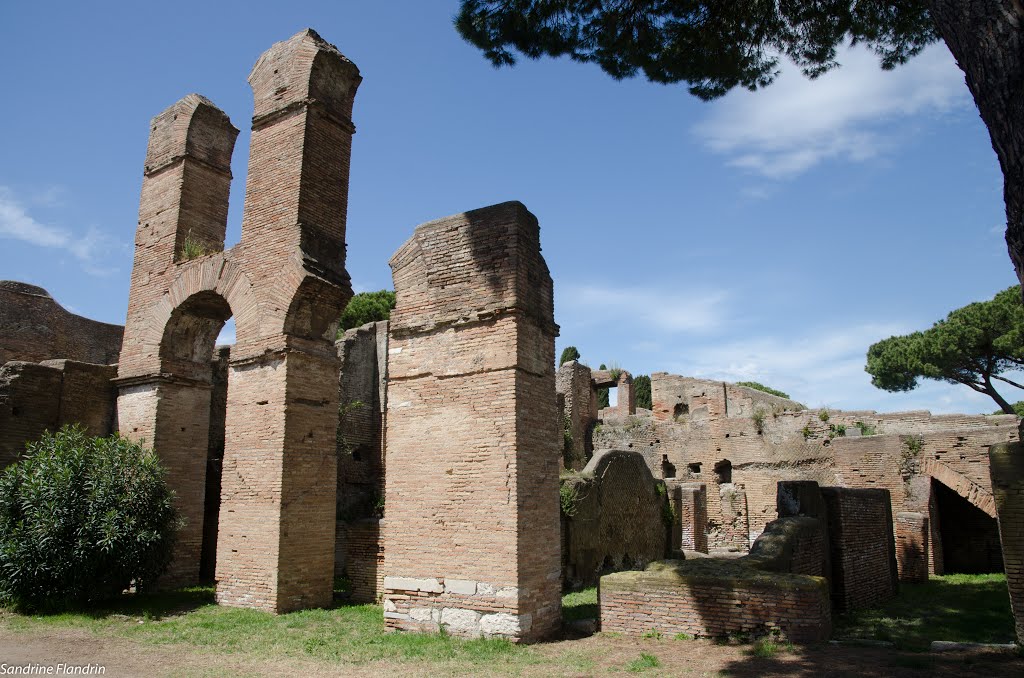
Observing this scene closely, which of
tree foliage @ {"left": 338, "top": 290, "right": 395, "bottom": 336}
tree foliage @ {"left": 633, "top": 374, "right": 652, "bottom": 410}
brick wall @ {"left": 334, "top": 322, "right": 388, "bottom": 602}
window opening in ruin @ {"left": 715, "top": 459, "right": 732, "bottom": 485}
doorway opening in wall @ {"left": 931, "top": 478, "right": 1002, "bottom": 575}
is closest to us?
brick wall @ {"left": 334, "top": 322, "right": 388, "bottom": 602}

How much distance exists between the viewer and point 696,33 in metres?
9.62

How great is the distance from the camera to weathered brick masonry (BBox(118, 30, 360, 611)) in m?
9.23

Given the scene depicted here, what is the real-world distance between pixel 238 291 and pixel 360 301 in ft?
59.7

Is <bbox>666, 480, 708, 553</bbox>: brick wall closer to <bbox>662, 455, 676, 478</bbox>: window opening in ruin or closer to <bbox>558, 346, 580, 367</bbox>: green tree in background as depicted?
<bbox>662, 455, 676, 478</bbox>: window opening in ruin

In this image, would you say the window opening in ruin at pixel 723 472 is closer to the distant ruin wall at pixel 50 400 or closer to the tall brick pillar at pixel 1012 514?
the tall brick pillar at pixel 1012 514

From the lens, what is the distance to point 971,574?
550 inches

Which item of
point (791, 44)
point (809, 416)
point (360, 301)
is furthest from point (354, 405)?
point (360, 301)

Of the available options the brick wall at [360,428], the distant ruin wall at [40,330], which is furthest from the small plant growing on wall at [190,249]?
the distant ruin wall at [40,330]

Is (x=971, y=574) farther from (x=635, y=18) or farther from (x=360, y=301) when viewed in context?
(x=360, y=301)

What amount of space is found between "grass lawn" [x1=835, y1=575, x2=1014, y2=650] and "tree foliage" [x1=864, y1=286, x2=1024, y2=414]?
1583cm

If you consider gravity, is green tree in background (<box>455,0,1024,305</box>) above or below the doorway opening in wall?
above

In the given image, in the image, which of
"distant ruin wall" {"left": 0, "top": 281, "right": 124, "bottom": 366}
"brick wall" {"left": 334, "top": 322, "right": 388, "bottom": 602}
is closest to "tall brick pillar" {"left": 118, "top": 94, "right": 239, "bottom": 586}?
"brick wall" {"left": 334, "top": 322, "right": 388, "bottom": 602}

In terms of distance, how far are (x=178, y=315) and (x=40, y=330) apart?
7.95 metres

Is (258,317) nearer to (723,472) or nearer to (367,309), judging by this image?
(723,472)
